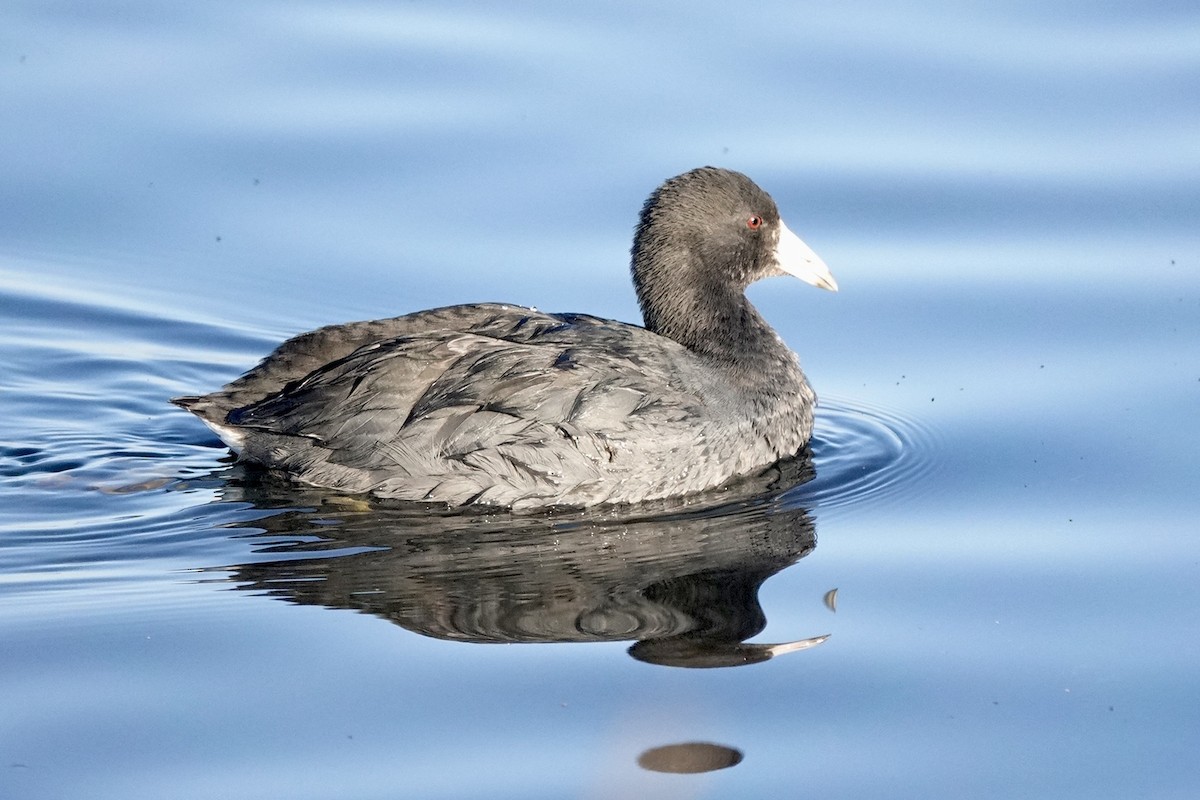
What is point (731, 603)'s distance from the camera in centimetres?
592

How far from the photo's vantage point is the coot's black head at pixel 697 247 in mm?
7727

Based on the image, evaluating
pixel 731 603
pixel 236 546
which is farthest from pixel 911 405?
pixel 236 546

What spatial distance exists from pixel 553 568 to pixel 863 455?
2.00 meters

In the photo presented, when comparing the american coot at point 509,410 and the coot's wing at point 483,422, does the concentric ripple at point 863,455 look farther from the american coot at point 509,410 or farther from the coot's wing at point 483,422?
the coot's wing at point 483,422

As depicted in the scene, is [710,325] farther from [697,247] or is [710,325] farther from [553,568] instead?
[553,568]

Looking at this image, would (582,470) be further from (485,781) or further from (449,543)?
(485,781)

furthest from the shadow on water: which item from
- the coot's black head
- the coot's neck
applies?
the coot's black head

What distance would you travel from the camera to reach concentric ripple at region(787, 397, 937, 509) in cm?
718

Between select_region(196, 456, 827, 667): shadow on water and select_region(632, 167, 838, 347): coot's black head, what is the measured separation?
946mm

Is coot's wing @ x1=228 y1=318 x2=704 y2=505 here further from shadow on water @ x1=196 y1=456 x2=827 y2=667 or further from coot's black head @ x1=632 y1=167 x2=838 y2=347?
coot's black head @ x1=632 y1=167 x2=838 y2=347

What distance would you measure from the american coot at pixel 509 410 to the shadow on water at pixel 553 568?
14 cm

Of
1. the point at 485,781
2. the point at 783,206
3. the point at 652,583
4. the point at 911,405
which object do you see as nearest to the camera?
the point at 485,781

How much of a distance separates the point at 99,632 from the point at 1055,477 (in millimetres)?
3868

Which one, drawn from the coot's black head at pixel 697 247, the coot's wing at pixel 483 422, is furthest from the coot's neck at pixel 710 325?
the coot's wing at pixel 483 422
